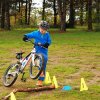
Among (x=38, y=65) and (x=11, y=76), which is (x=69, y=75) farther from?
(x=38, y=65)

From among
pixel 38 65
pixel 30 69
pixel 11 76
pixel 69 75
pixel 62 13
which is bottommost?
pixel 69 75

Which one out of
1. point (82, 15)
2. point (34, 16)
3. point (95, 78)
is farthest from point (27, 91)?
point (34, 16)

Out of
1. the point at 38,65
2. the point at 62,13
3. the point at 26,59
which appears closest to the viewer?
the point at 38,65

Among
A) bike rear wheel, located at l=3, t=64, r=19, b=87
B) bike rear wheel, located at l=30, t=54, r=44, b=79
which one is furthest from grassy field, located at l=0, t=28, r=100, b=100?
bike rear wheel, located at l=30, t=54, r=44, b=79

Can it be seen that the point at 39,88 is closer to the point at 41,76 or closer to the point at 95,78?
the point at 41,76

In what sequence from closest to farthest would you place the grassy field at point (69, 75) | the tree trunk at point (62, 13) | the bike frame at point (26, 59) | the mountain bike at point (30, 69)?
1. the grassy field at point (69, 75)
2. the mountain bike at point (30, 69)
3. the bike frame at point (26, 59)
4. the tree trunk at point (62, 13)

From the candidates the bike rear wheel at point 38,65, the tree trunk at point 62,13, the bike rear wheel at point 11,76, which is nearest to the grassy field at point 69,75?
the bike rear wheel at point 11,76

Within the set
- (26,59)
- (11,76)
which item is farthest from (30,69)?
(11,76)

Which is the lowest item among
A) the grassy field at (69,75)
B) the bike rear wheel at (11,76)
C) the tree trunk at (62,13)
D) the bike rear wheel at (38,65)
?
the grassy field at (69,75)

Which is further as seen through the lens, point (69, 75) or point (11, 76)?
point (69, 75)

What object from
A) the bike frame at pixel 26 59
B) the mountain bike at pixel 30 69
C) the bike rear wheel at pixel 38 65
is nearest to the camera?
the bike rear wheel at pixel 38 65

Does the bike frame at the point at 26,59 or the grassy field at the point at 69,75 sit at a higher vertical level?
the bike frame at the point at 26,59

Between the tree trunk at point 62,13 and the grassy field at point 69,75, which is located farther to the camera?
the tree trunk at point 62,13

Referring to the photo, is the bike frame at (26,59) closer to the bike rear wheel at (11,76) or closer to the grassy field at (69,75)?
the bike rear wheel at (11,76)
